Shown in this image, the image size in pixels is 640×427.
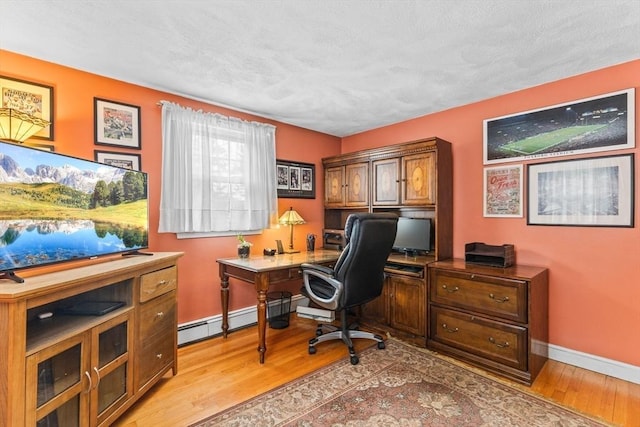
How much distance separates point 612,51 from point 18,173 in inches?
146

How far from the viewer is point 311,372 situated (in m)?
2.41

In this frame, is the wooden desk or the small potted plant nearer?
the wooden desk

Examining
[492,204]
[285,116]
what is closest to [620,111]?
[492,204]

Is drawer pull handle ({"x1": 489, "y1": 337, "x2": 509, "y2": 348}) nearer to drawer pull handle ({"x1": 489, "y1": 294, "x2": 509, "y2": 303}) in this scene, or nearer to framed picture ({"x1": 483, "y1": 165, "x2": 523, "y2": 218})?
drawer pull handle ({"x1": 489, "y1": 294, "x2": 509, "y2": 303})

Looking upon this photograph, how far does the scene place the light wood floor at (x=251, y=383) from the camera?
192 cm

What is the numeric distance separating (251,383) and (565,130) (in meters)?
3.28

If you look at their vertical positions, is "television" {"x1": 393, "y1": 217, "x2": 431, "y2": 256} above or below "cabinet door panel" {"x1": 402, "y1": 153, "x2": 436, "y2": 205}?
below

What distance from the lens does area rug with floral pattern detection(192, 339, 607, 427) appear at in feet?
6.07

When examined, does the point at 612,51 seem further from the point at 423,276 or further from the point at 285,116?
the point at 285,116

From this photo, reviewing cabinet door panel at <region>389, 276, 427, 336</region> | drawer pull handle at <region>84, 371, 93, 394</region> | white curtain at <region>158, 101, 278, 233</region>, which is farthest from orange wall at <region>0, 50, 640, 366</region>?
drawer pull handle at <region>84, 371, 93, 394</region>

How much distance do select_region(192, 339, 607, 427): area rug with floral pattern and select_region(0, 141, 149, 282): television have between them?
50.7 inches

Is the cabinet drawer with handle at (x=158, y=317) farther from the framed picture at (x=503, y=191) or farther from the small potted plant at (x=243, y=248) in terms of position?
the framed picture at (x=503, y=191)

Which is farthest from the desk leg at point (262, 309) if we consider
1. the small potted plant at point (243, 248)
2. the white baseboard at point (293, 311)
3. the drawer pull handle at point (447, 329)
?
the drawer pull handle at point (447, 329)

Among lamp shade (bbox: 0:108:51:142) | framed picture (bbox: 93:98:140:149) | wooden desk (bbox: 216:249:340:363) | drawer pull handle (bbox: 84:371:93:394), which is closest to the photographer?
drawer pull handle (bbox: 84:371:93:394)
